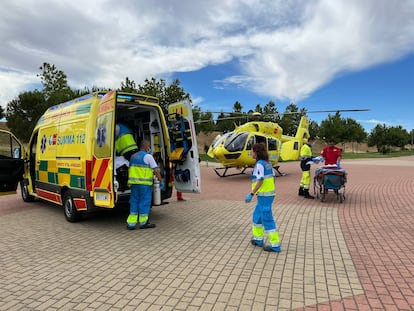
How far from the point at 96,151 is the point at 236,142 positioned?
895 cm

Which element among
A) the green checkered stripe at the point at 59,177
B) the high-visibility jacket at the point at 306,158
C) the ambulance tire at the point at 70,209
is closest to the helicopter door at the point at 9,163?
the green checkered stripe at the point at 59,177

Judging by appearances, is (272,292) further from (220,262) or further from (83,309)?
(83,309)

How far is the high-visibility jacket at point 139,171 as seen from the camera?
586cm

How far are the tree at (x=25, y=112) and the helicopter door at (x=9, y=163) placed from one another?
647 inches

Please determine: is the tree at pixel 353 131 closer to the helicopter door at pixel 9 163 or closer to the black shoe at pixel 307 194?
the black shoe at pixel 307 194

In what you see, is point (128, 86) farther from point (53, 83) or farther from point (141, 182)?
point (141, 182)

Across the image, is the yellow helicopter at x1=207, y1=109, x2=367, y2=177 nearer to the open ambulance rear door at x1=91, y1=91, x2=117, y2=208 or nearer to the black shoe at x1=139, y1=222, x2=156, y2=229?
the black shoe at x1=139, y1=222, x2=156, y2=229

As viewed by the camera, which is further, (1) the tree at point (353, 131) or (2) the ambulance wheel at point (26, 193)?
(1) the tree at point (353, 131)

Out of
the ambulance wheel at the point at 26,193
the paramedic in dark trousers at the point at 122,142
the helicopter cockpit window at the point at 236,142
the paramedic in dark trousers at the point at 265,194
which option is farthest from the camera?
the helicopter cockpit window at the point at 236,142

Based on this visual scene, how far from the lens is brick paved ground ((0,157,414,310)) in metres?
3.36

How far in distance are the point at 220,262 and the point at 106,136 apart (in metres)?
2.88

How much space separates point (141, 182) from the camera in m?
5.87

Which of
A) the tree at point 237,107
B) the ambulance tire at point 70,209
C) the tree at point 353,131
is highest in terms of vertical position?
the tree at point 237,107

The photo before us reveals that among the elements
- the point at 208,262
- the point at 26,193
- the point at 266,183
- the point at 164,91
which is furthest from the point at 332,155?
the point at 164,91
